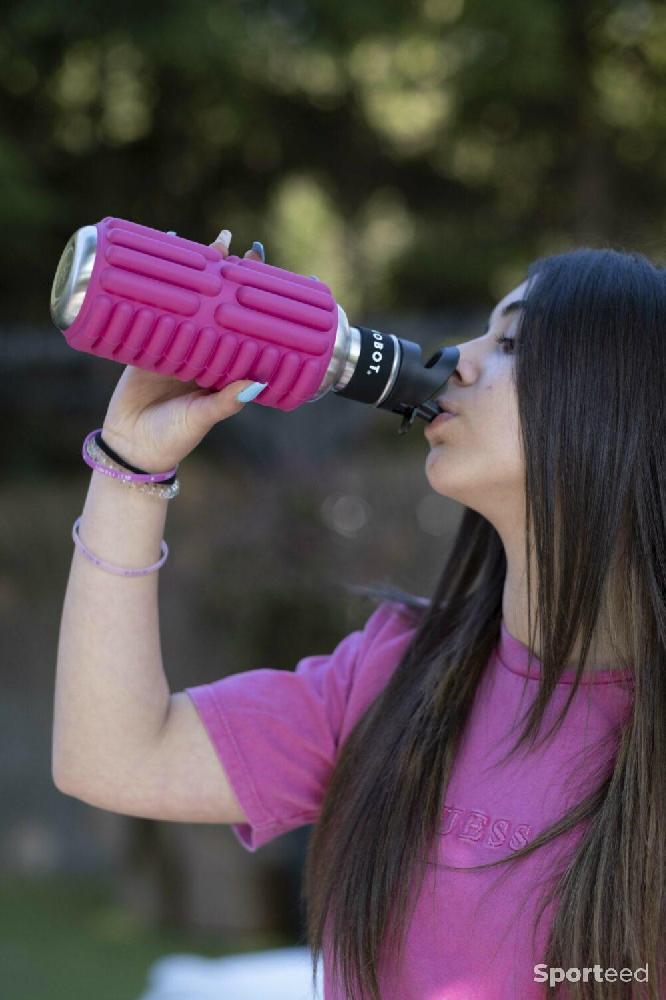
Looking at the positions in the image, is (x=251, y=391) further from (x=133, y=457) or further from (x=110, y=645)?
(x=110, y=645)

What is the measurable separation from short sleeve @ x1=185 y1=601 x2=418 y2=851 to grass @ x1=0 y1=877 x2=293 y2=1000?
255 centimetres

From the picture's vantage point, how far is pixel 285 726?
1339mm

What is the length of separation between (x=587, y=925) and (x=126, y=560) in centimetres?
59

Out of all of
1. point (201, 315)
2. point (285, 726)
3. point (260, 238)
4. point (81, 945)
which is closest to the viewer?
point (201, 315)

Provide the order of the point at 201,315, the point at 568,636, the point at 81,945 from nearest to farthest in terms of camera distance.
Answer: the point at 201,315
the point at 568,636
the point at 81,945

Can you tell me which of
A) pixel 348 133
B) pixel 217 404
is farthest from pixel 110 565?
pixel 348 133

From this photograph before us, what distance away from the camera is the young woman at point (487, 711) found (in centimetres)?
111

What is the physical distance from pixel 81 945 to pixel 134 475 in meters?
3.04

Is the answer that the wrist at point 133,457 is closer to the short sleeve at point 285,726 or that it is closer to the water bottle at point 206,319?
the water bottle at point 206,319

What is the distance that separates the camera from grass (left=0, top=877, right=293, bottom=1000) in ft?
11.8

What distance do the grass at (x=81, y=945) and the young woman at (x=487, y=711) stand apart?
2568mm

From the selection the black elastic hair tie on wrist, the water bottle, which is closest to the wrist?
the black elastic hair tie on wrist

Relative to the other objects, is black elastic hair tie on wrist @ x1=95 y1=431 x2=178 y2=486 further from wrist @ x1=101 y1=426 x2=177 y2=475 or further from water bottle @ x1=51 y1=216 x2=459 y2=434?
water bottle @ x1=51 y1=216 x2=459 y2=434

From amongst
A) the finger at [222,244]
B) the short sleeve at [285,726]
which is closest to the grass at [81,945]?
the short sleeve at [285,726]
